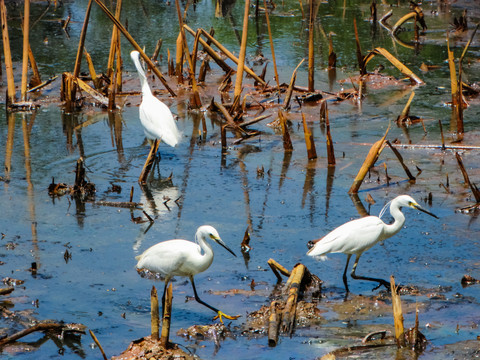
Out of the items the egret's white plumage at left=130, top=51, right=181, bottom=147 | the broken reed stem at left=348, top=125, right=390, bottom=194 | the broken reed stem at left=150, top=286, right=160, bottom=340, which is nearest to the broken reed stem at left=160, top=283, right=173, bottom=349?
the broken reed stem at left=150, top=286, right=160, bottom=340

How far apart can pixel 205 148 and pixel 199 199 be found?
6.85ft

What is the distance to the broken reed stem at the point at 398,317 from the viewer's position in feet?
16.2

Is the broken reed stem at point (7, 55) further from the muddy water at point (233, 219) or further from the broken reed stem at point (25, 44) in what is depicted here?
the muddy water at point (233, 219)

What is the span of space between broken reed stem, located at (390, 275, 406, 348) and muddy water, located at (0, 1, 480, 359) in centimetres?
16

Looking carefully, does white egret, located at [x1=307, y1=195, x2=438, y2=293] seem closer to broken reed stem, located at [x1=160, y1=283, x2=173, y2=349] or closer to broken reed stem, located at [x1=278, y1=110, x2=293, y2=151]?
broken reed stem, located at [x1=160, y1=283, x2=173, y2=349]

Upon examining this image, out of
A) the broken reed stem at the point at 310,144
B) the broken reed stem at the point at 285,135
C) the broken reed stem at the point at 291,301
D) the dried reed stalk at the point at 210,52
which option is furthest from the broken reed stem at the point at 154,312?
the dried reed stalk at the point at 210,52

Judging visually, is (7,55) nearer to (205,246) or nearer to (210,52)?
(210,52)

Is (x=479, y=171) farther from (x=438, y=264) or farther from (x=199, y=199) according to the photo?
(x=199, y=199)

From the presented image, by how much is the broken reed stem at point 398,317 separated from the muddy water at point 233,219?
0.54 ft

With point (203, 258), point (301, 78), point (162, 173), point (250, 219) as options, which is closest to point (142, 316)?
point (203, 258)

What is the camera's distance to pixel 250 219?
8070 millimetres

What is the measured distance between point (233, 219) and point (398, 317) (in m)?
3.35

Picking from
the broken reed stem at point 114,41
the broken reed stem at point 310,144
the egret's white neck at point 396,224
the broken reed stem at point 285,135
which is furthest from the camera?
the broken reed stem at point 114,41

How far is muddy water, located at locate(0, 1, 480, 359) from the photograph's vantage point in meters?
5.82
